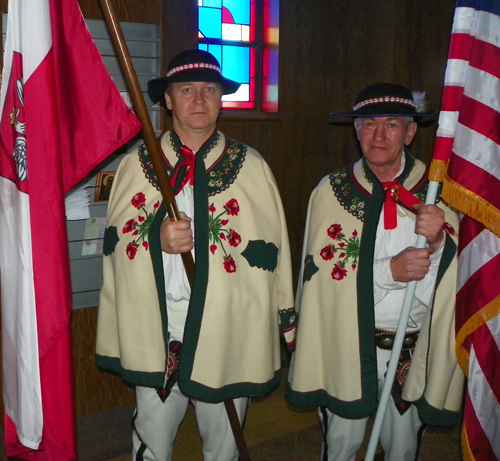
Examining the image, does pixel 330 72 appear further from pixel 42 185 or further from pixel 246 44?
pixel 42 185

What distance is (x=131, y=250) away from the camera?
236cm

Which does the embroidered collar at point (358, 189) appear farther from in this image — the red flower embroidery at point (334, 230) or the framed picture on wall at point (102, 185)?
the framed picture on wall at point (102, 185)

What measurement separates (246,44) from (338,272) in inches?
85.8

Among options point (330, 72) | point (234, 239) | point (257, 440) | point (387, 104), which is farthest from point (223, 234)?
point (330, 72)

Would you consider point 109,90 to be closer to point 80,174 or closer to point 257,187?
point 80,174

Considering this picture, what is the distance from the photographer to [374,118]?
239 centimetres

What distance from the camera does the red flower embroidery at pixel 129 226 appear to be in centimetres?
238

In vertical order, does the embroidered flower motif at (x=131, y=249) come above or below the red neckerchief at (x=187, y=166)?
below

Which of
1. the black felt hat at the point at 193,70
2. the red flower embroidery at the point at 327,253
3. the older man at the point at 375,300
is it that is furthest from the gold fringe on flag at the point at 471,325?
the black felt hat at the point at 193,70

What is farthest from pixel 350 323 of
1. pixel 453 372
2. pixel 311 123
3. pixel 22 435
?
pixel 311 123

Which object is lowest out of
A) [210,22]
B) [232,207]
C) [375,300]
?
[375,300]

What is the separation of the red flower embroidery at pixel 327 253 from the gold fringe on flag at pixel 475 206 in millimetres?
583

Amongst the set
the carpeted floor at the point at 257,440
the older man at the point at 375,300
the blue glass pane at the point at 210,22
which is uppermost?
the blue glass pane at the point at 210,22

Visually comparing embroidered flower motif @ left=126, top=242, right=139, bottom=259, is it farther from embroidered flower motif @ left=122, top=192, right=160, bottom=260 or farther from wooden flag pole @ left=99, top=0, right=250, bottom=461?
wooden flag pole @ left=99, top=0, right=250, bottom=461
